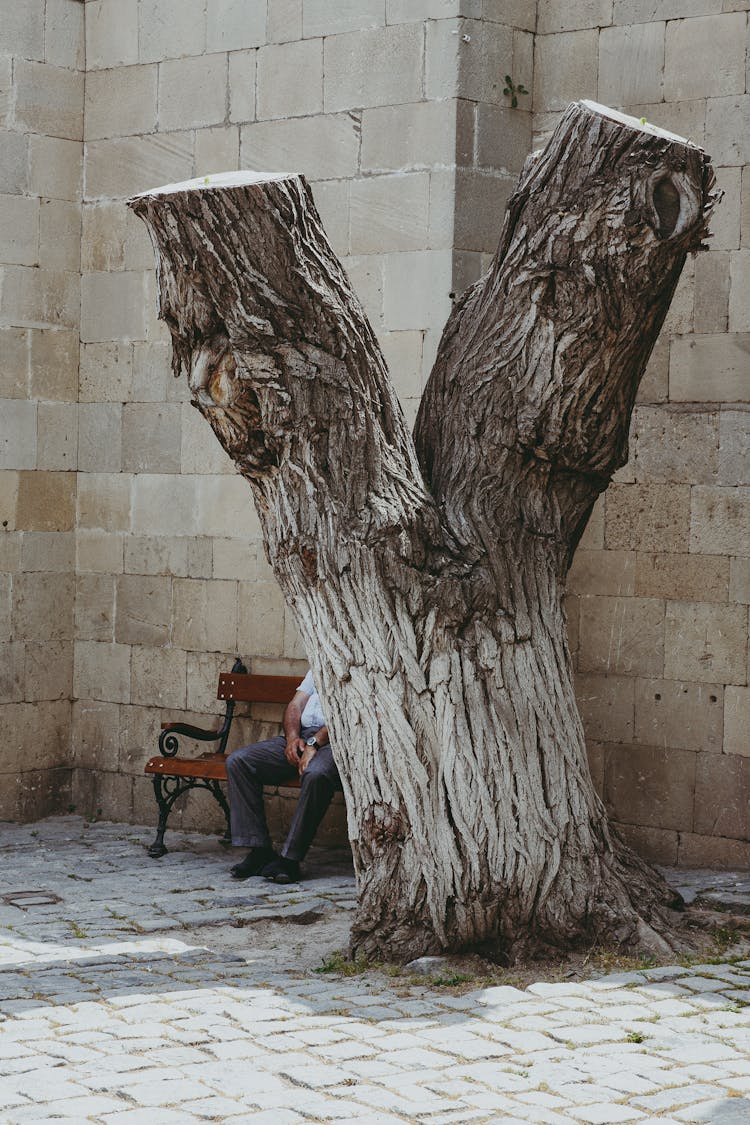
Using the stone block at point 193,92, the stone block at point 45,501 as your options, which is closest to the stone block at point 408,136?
the stone block at point 193,92

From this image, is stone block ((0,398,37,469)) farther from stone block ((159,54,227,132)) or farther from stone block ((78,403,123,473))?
stone block ((159,54,227,132))

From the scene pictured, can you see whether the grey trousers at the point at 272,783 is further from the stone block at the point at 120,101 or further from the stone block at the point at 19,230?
the stone block at the point at 120,101

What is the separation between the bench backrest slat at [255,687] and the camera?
788 centimetres

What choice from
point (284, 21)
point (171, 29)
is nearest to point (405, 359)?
point (284, 21)

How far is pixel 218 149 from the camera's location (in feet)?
27.0

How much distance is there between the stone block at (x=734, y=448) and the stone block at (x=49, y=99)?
3.84m

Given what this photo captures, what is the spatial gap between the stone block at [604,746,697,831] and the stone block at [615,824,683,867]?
0.03m

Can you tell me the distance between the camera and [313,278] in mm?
5512

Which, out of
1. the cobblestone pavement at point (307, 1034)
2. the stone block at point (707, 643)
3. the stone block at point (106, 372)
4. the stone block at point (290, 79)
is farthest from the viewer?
the stone block at point (106, 372)

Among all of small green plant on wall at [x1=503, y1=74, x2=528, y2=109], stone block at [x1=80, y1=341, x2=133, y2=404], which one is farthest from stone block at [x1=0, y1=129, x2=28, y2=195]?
small green plant on wall at [x1=503, y1=74, x2=528, y2=109]

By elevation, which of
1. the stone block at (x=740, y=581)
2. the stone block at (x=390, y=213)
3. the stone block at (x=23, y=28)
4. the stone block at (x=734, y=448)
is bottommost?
the stone block at (x=740, y=581)

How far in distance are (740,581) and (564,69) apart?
8.21 feet

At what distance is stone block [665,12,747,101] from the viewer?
7156 mm

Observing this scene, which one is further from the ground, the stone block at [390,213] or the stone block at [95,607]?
the stone block at [390,213]
